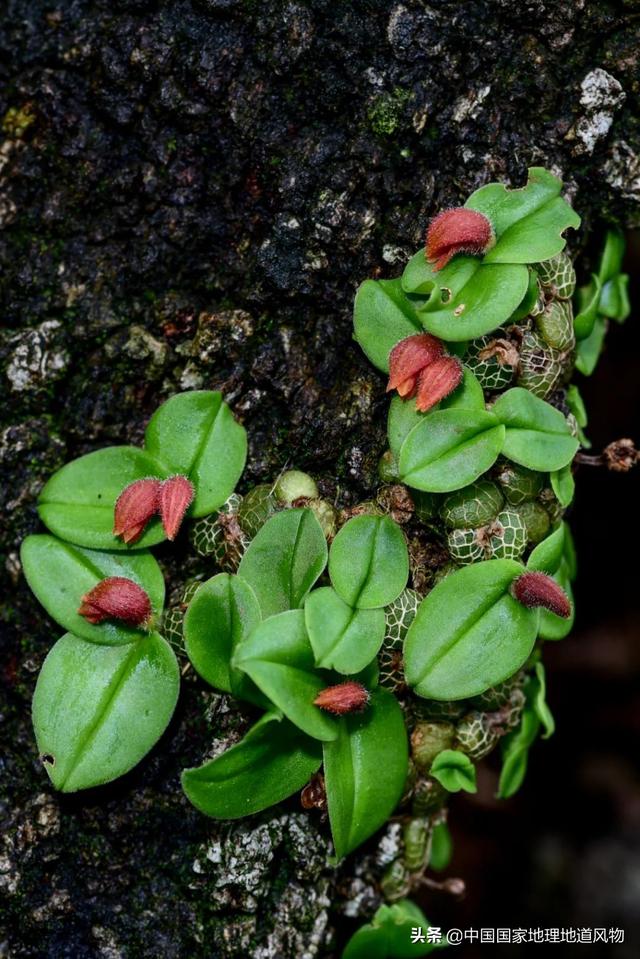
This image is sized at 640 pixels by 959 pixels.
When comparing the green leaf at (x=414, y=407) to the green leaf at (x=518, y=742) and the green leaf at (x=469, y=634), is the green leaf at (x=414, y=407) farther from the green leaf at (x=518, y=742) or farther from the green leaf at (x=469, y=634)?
the green leaf at (x=518, y=742)

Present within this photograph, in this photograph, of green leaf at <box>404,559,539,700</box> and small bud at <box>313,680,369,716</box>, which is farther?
green leaf at <box>404,559,539,700</box>

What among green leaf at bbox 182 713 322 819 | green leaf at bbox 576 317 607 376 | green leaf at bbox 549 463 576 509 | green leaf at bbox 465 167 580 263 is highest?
green leaf at bbox 465 167 580 263

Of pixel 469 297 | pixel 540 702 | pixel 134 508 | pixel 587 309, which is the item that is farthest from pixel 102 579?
pixel 587 309

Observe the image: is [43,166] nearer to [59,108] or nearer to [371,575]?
[59,108]

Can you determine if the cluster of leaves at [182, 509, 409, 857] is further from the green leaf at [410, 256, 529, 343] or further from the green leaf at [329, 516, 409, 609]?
the green leaf at [410, 256, 529, 343]

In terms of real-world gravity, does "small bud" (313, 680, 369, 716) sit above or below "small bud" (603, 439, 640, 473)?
below

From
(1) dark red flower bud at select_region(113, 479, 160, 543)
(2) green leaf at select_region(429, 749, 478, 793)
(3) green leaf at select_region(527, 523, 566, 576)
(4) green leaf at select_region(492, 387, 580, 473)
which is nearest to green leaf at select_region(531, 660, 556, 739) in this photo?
(2) green leaf at select_region(429, 749, 478, 793)

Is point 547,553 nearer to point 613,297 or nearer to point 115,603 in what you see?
point 613,297

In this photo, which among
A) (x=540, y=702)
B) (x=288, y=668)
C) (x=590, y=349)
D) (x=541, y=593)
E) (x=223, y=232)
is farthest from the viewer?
(x=590, y=349)
